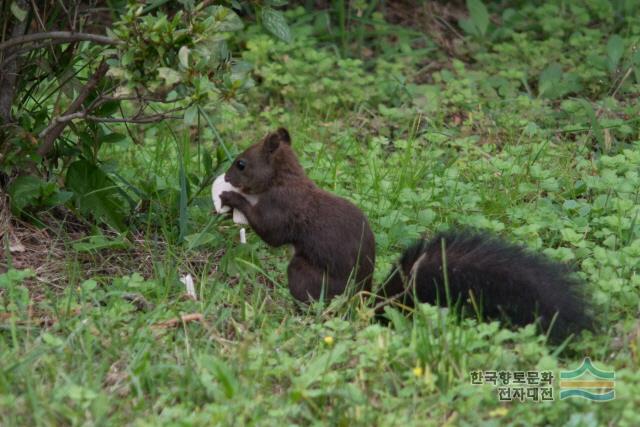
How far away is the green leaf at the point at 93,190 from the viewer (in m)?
4.42

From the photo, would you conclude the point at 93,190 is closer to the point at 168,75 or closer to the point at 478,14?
the point at 168,75

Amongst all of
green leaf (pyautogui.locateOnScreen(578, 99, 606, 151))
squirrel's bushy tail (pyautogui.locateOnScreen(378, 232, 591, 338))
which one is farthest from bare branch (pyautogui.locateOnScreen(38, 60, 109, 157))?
green leaf (pyautogui.locateOnScreen(578, 99, 606, 151))

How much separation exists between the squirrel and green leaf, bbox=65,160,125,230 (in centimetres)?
58

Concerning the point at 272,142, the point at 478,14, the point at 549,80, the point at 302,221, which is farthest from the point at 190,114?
the point at 478,14

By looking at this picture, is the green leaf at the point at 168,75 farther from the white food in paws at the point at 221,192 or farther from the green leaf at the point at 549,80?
the green leaf at the point at 549,80

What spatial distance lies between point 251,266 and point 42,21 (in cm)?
130

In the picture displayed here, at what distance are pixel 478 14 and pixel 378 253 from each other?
3.20 metres

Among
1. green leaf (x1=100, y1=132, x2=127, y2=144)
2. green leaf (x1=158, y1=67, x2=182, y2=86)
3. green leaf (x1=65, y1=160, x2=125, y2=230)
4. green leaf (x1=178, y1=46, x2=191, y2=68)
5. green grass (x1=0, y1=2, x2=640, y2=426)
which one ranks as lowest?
green grass (x1=0, y1=2, x2=640, y2=426)

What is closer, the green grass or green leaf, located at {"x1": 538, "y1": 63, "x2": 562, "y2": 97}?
the green grass

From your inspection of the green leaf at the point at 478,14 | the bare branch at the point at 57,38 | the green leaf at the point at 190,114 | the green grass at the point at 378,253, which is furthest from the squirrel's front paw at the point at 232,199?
the green leaf at the point at 478,14

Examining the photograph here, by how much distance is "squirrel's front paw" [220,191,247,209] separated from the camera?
13.6 ft

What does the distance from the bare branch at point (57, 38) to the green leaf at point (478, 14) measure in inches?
147

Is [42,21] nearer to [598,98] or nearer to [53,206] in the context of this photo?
[53,206]

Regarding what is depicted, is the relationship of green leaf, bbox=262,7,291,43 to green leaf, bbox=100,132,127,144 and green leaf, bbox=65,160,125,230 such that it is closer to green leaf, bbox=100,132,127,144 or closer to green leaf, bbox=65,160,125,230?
green leaf, bbox=100,132,127,144
